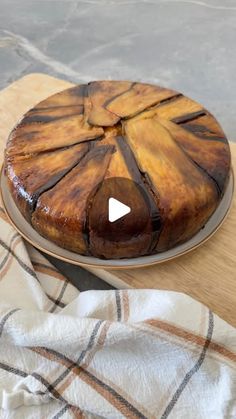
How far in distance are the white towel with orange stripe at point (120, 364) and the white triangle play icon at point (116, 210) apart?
0.12m

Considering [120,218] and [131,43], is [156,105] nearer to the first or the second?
[120,218]

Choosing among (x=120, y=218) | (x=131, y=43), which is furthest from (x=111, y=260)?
(x=131, y=43)

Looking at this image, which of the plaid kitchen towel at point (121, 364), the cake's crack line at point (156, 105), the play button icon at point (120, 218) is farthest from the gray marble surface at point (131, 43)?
the plaid kitchen towel at point (121, 364)

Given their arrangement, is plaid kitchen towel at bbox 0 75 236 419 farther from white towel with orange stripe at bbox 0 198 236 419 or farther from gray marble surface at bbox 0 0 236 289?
gray marble surface at bbox 0 0 236 289

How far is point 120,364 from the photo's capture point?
601 millimetres

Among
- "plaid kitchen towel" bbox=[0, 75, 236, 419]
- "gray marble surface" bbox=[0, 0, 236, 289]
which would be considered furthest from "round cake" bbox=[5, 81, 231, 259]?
"gray marble surface" bbox=[0, 0, 236, 289]

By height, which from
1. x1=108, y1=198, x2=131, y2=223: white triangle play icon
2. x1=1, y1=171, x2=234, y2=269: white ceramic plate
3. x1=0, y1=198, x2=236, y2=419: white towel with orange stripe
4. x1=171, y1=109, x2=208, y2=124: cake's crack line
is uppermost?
x1=171, y1=109, x2=208, y2=124: cake's crack line

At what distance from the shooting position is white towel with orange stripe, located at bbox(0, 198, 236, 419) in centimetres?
58

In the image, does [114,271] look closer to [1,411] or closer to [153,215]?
[153,215]

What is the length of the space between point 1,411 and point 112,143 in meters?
0.40

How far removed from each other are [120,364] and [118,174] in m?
0.26

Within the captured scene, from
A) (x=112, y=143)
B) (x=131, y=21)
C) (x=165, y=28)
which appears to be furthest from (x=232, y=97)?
(x=112, y=143)

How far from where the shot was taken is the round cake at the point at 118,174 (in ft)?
2.23

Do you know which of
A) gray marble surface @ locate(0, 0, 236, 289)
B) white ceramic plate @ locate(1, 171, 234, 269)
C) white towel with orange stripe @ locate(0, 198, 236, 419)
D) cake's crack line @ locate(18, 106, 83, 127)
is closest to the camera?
white towel with orange stripe @ locate(0, 198, 236, 419)
